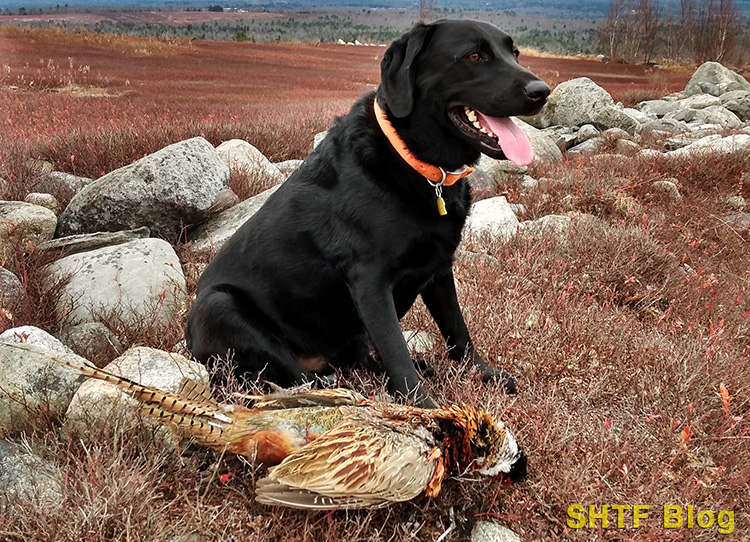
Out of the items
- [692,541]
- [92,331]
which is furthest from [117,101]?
[692,541]

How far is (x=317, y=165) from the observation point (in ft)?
9.16

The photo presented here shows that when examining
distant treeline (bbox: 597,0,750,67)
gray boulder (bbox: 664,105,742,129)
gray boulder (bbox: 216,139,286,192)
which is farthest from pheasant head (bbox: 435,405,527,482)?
distant treeline (bbox: 597,0,750,67)

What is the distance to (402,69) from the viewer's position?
8.13ft

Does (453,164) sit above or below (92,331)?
above

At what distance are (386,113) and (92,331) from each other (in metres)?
2.21

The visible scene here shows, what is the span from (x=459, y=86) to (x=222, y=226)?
3364 millimetres

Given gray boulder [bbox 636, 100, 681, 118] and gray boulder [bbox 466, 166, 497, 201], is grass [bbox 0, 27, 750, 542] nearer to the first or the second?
gray boulder [bbox 466, 166, 497, 201]

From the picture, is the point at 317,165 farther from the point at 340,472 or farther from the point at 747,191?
the point at 747,191

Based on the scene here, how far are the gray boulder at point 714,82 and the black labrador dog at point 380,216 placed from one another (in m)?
25.3

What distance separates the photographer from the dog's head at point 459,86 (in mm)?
2404

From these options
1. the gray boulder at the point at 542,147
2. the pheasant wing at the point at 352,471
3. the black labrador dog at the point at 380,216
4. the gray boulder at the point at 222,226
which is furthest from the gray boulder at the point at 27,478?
the gray boulder at the point at 542,147

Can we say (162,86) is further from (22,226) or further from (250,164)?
(22,226)

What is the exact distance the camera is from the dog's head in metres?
2.40

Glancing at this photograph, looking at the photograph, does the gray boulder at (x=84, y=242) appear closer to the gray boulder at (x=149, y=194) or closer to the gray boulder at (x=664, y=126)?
the gray boulder at (x=149, y=194)
